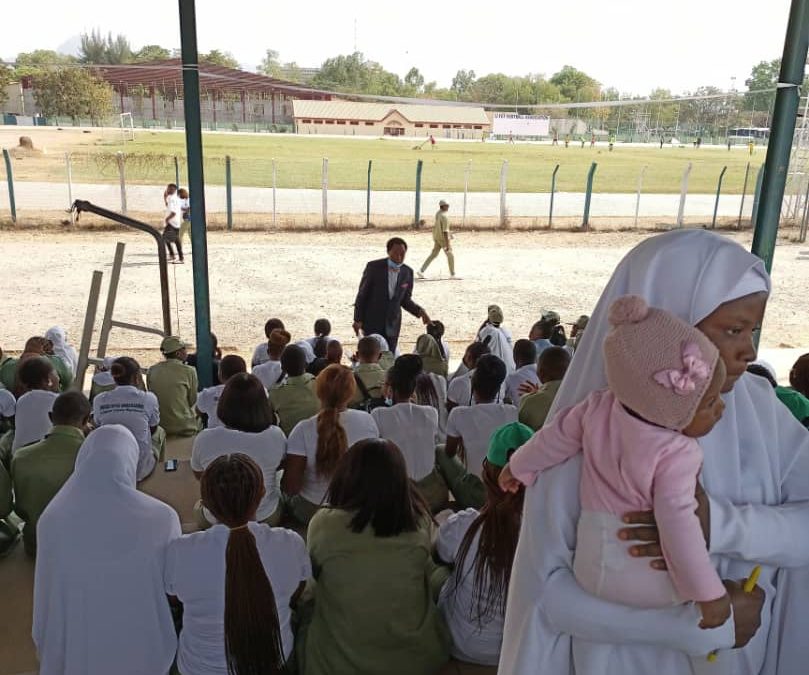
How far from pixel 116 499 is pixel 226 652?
560 millimetres

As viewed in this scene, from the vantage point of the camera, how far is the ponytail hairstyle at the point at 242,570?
2.08 m

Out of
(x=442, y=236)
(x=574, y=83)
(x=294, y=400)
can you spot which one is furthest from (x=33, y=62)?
(x=574, y=83)

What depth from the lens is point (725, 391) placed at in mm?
1215

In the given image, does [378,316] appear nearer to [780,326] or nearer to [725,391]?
[725,391]

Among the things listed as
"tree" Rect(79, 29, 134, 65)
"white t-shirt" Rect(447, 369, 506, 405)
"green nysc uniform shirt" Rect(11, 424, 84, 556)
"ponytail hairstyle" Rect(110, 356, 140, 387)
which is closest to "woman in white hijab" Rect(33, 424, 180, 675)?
"green nysc uniform shirt" Rect(11, 424, 84, 556)

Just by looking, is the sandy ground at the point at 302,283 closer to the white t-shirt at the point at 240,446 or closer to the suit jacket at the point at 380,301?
the suit jacket at the point at 380,301

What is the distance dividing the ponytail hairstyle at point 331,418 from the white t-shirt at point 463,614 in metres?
0.84

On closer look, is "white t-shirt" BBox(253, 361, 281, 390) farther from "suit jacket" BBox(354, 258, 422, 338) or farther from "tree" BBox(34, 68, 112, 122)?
"tree" BBox(34, 68, 112, 122)

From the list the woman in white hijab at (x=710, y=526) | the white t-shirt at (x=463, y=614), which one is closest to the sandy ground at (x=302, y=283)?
the white t-shirt at (x=463, y=614)

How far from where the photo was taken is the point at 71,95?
30406mm

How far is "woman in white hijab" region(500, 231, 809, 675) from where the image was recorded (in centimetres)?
115

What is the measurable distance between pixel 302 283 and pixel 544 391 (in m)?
8.15

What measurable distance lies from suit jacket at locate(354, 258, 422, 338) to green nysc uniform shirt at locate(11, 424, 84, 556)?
344 cm

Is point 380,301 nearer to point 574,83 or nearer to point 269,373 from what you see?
point 269,373
